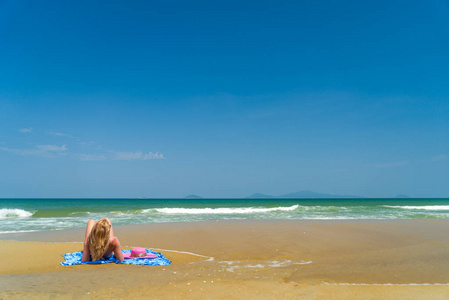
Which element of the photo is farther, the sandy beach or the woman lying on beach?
the woman lying on beach

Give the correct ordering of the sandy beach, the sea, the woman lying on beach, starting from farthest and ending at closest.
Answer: the sea < the woman lying on beach < the sandy beach

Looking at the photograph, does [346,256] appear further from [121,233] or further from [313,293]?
[121,233]

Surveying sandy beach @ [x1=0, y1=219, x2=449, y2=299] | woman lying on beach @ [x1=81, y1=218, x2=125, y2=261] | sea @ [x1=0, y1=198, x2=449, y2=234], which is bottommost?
sea @ [x1=0, y1=198, x2=449, y2=234]

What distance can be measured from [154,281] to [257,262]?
268cm

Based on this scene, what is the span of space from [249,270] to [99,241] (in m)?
3.18

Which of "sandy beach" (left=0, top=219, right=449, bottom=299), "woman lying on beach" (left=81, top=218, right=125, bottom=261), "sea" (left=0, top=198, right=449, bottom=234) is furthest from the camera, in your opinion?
"sea" (left=0, top=198, right=449, bottom=234)

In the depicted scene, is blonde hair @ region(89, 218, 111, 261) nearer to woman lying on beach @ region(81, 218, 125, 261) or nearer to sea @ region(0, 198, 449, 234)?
woman lying on beach @ region(81, 218, 125, 261)

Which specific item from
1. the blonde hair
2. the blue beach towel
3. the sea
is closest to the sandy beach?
the blue beach towel

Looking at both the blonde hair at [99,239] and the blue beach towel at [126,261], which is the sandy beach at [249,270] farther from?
the blonde hair at [99,239]

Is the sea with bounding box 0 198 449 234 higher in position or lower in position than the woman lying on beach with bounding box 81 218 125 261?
lower

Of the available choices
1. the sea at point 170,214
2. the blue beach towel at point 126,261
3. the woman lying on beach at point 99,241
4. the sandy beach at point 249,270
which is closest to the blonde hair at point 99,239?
the woman lying on beach at point 99,241

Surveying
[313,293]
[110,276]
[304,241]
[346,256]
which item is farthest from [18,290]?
[304,241]

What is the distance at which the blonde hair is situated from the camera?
6340 millimetres

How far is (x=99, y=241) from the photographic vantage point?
21.0 ft
